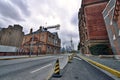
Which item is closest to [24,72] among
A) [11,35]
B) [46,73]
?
[46,73]

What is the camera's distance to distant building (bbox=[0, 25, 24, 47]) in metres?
50.1

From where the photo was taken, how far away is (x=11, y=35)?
171 ft

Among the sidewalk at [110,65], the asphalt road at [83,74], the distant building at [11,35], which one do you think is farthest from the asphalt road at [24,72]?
the distant building at [11,35]

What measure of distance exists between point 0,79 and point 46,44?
38311 millimetres

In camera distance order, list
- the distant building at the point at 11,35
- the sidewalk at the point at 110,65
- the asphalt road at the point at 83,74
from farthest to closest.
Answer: the distant building at the point at 11,35 → the sidewalk at the point at 110,65 → the asphalt road at the point at 83,74

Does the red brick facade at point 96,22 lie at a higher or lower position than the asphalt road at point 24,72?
higher

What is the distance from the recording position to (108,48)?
21.5 metres

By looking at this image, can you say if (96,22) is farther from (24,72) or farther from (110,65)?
(24,72)

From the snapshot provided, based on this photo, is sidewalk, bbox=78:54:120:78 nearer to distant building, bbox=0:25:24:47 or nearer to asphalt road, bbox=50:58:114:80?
asphalt road, bbox=50:58:114:80

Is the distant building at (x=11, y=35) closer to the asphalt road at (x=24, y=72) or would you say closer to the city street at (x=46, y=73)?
the asphalt road at (x=24, y=72)

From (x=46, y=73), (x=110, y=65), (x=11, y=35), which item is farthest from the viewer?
(x=11, y=35)

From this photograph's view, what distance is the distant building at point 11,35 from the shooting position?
5007 centimetres

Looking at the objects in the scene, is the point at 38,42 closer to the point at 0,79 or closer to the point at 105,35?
the point at 105,35

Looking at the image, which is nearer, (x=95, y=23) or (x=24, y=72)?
(x=24, y=72)
